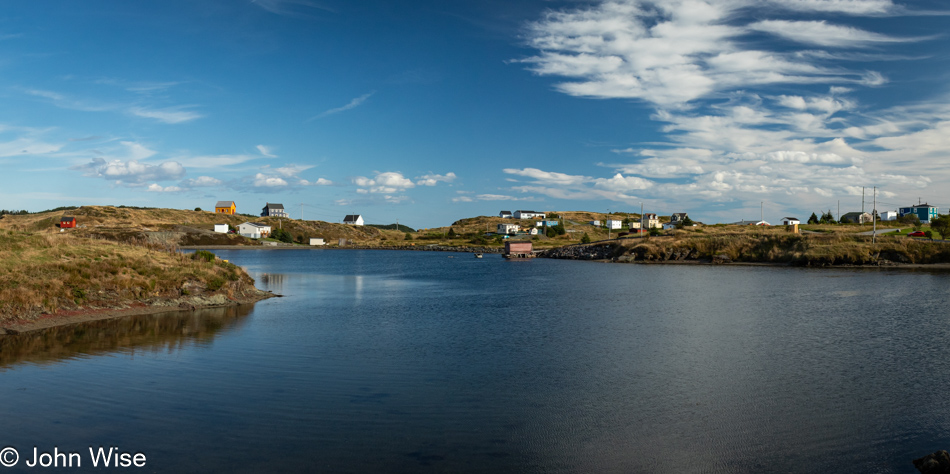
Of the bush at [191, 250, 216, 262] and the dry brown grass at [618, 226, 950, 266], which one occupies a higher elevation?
the dry brown grass at [618, 226, 950, 266]

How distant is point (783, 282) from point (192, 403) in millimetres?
55642

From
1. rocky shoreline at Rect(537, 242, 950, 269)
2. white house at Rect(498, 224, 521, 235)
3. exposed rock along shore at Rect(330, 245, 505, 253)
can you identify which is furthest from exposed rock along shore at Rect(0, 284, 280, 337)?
white house at Rect(498, 224, 521, 235)

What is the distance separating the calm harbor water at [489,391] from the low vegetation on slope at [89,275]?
244 cm

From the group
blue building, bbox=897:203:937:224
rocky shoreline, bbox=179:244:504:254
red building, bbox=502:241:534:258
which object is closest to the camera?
red building, bbox=502:241:534:258

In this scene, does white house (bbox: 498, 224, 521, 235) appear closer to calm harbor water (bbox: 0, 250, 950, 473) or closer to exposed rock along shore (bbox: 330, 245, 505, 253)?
exposed rock along shore (bbox: 330, 245, 505, 253)

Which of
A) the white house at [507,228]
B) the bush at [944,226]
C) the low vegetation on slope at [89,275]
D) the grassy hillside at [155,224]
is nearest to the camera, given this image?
the low vegetation on slope at [89,275]

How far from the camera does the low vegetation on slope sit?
25.4 metres

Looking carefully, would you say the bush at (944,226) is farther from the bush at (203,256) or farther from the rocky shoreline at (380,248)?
the bush at (203,256)

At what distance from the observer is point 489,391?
16156 millimetres

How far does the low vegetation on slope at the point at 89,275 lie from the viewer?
999 inches

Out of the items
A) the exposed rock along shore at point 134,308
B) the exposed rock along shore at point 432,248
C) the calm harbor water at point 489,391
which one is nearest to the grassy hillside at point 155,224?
the exposed rock along shore at point 432,248

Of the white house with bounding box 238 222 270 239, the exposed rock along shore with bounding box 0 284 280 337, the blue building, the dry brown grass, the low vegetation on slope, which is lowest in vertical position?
the exposed rock along shore with bounding box 0 284 280 337

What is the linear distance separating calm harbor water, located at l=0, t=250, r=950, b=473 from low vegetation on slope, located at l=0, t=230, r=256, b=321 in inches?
96.2

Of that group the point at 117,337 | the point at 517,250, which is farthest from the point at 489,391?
the point at 517,250
